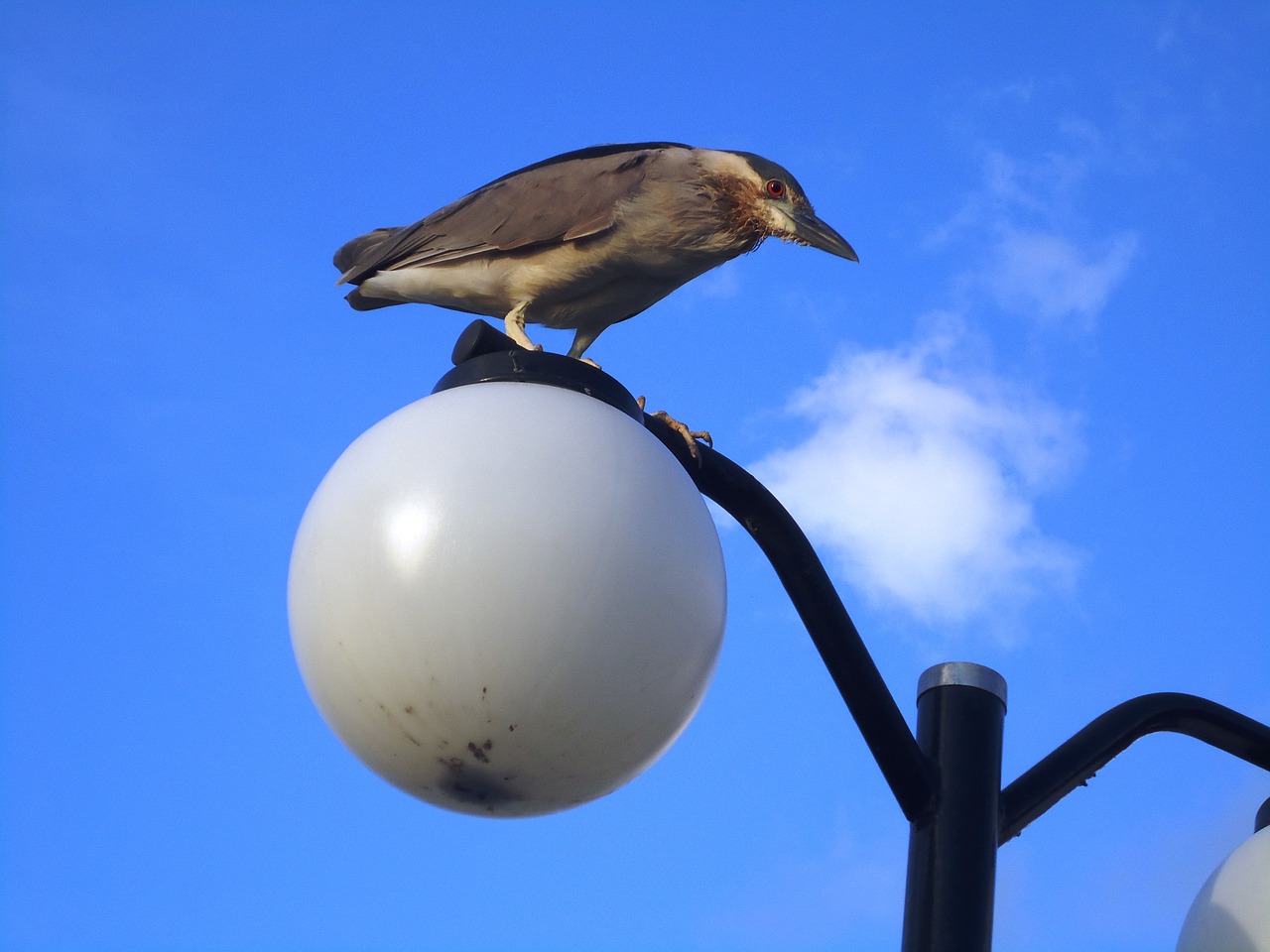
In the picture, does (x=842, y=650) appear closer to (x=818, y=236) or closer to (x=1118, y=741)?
(x=1118, y=741)

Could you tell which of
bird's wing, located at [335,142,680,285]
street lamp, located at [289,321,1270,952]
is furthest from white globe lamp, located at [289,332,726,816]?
bird's wing, located at [335,142,680,285]

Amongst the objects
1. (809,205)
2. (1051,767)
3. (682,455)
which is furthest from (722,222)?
(1051,767)

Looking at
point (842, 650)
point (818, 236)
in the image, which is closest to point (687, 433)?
point (842, 650)

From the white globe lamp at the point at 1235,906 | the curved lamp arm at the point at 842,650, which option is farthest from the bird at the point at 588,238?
the white globe lamp at the point at 1235,906

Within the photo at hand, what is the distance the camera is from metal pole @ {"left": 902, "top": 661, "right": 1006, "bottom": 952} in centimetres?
249

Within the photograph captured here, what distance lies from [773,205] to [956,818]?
281 cm

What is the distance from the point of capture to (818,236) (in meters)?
4.81

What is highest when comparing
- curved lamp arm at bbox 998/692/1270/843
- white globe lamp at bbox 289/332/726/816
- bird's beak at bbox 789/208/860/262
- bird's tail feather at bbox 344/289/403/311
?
bird's beak at bbox 789/208/860/262

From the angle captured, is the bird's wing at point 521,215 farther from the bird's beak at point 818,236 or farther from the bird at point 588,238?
the bird's beak at point 818,236

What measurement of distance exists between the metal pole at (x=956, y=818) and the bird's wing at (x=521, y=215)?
2.26m

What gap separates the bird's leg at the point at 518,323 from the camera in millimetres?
4221

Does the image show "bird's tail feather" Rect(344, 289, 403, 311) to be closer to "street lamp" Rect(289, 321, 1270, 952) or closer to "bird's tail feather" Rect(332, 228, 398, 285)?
"bird's tail feather" Rect(332, 228, 398, 285)

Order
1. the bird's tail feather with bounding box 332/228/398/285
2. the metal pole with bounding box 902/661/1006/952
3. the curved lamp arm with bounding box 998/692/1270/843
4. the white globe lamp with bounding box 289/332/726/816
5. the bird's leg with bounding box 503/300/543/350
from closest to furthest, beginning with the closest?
the white globe lamp with bounding box 289/332/726/816 < the metal pole with bounding box 902/661/1006/952 < the curved lamp arm with bounding box 998/692/1270/843 < the bird's leg with bounding box 503/300/543/350 < the bird's tail feather with bounding box 332/228/398/285

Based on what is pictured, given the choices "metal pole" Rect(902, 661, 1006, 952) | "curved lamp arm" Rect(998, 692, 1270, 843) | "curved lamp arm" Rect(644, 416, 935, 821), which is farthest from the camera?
"curved lamp arm" Rect(998, 692, 1270, 843)
